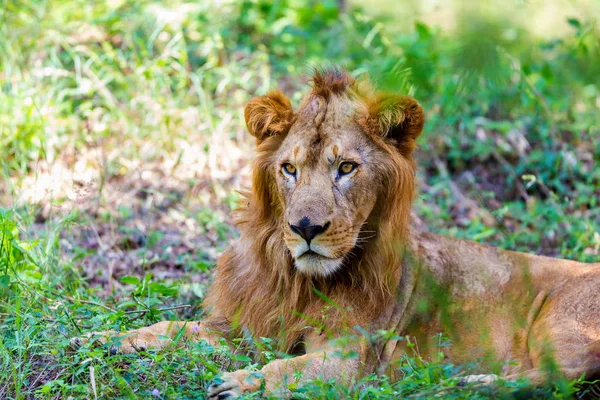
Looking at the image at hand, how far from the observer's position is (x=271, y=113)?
4.21 m

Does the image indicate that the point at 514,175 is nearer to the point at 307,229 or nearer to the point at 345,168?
the point at 345,168

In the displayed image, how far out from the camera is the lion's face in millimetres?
3779

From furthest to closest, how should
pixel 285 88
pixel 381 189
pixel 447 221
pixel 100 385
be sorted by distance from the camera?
pixel 285 88 < pixel 447 221 < pixel 381 189 < pixel 100 385

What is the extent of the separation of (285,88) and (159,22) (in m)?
1.44

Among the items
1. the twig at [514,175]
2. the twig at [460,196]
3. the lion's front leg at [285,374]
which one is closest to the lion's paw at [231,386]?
the lion's front leg at [285,374]

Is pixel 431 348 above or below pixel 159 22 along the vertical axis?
below

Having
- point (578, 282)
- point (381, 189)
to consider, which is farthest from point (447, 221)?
point (381, 189)

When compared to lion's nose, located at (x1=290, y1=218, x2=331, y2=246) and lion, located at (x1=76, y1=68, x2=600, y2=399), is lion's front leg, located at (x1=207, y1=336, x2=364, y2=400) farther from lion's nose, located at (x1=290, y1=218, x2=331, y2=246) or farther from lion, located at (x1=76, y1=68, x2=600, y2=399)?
lion's nose, located at (x1=290, y1=218, x2=331, y2=246)

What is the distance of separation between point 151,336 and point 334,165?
125 cm

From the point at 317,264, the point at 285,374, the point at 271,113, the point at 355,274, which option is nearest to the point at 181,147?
the point at 271,113

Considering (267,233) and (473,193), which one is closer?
(267,233)

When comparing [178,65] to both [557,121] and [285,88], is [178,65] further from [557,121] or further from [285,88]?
[557,121]

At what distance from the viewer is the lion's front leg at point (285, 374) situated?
3.48 meters

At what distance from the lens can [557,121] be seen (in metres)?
7.88
